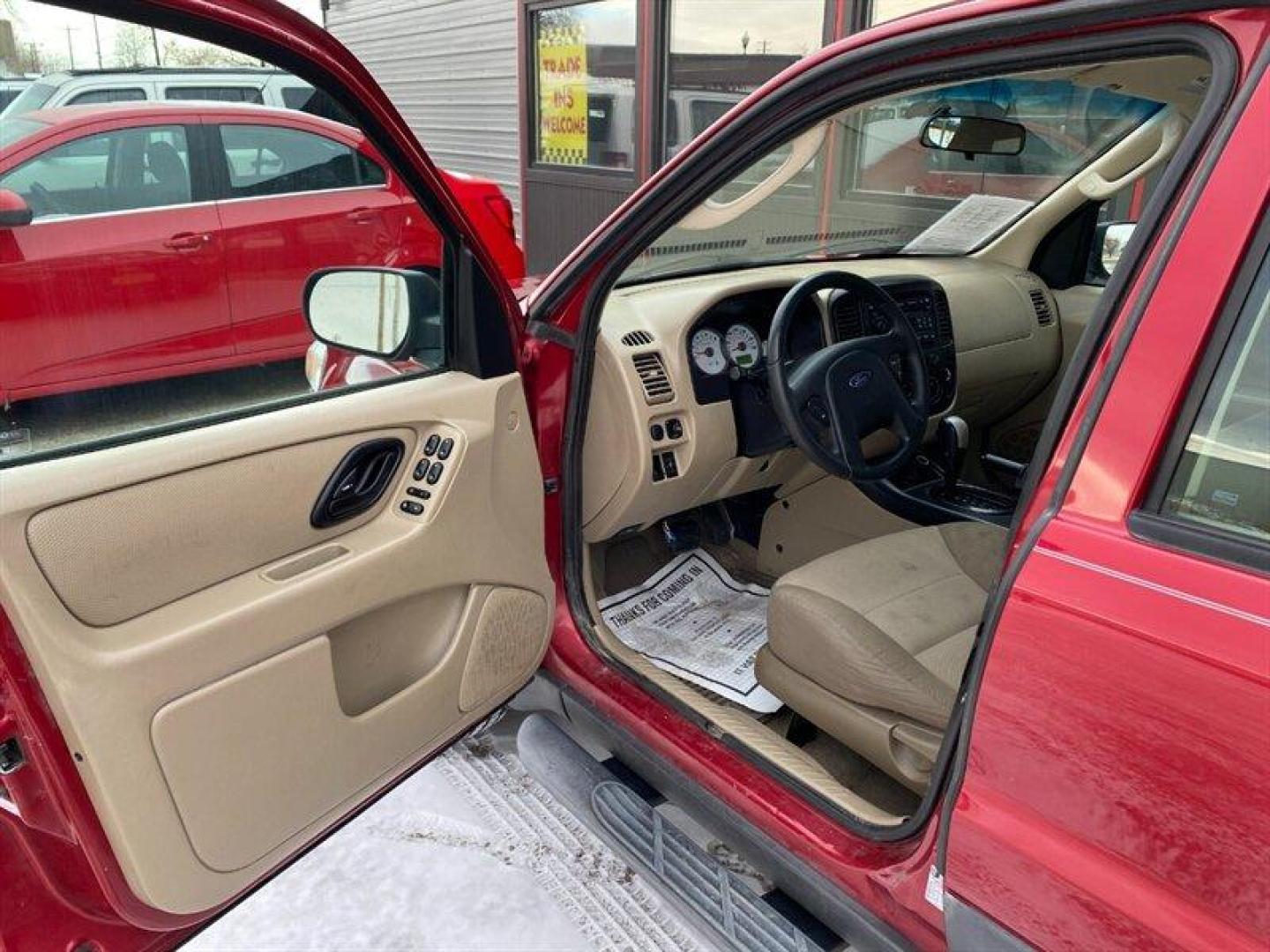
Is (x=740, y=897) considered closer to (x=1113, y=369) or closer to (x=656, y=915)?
(x=656, y=915)

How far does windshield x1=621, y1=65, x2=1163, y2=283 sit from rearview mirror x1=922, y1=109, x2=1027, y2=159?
1.0 inches

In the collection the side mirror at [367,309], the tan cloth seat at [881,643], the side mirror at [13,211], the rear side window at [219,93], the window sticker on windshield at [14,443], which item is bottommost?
the tan cloth seat at [881,643]

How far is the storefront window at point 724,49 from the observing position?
5.83m

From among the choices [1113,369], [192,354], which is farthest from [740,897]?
[192,354]

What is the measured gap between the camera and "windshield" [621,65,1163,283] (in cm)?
207

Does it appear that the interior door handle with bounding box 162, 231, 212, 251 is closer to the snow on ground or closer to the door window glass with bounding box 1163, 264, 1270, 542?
the snow on ground

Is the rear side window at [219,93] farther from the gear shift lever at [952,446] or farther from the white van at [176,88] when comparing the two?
the gear shift lever at [952,446]

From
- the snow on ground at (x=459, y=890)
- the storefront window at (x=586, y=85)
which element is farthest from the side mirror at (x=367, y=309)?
the storefront window at (x=586, y=85)

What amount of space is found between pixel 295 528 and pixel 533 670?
2.29ft

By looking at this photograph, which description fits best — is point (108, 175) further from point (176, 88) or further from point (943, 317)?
point (943, 317)

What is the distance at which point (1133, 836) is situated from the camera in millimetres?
1009

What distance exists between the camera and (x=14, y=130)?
1.64 m

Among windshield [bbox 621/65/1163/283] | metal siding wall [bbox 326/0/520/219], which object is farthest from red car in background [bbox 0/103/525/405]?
metal siding wall [bbox 326/0/520/219]

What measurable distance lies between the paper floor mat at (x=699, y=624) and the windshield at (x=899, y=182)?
0.85 meters
